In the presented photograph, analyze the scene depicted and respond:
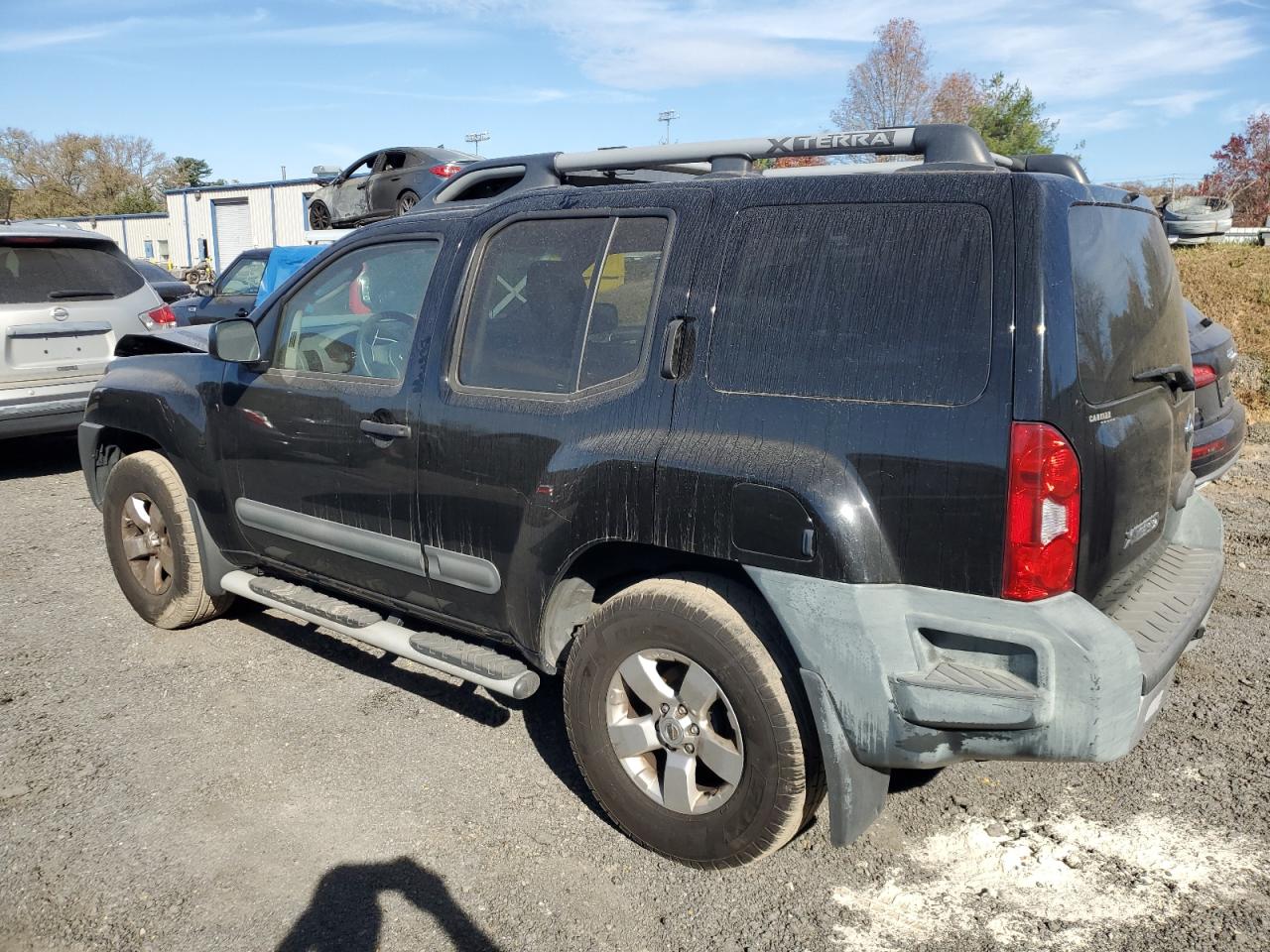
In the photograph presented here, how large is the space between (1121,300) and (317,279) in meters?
2.99

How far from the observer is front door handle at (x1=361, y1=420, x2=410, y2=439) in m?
3.64

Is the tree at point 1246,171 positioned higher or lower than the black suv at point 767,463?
higher

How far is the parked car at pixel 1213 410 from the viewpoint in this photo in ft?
18.0

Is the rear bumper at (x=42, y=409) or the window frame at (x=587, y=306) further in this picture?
the rear bumper at (x=42, y=409)

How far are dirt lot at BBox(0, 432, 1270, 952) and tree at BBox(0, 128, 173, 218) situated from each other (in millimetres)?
69666

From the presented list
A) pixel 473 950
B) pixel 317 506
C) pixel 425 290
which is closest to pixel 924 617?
pixel 473 950

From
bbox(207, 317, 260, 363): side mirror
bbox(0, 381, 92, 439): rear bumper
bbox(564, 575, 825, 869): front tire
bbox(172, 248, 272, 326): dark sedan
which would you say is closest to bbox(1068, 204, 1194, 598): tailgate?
bbox(564, 575, 825, 869): front tire

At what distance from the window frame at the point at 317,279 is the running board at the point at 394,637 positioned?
36.0 inches

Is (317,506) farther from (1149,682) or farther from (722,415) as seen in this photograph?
(1149,682)

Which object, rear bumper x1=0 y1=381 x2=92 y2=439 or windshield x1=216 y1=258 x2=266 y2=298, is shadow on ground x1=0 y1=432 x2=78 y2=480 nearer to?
rear bumper x1=0 y1=381 x2=92 y2=439

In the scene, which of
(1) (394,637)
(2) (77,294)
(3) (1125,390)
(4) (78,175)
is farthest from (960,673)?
(4) (78,175)

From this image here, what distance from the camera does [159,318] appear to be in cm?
857

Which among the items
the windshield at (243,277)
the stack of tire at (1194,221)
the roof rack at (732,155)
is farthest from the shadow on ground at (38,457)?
the stack of tire at (1194,221)

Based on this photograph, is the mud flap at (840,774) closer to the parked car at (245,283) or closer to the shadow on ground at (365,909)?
the shadow on ground at (365,909)
